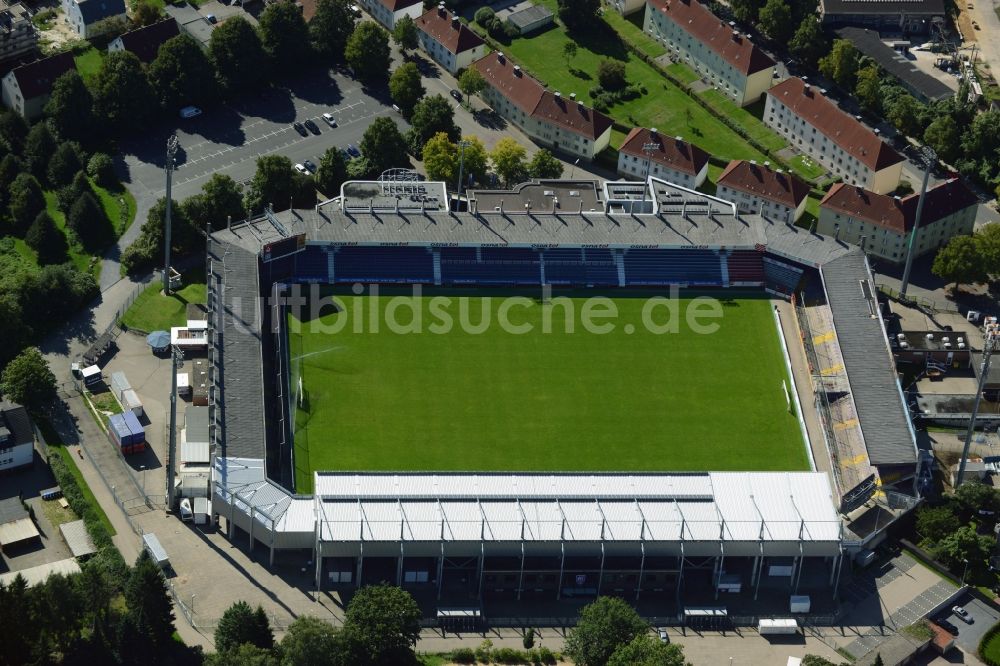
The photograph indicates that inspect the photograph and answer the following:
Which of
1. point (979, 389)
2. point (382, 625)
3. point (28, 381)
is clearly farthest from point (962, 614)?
point (28, 381)

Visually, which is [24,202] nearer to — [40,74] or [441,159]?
[40,74]

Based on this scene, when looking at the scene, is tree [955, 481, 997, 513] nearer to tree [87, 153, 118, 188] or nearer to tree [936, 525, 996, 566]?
tree [936, 525, 996, 566]

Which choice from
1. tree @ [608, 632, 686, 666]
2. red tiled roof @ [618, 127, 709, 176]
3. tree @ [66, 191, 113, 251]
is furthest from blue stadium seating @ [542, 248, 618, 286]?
tree @ [608, 632, 686, 666]

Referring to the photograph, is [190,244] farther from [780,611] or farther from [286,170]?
[780,611]

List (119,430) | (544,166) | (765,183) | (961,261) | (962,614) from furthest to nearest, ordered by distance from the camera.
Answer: (544,166) → (765,183) → (961,261) → (119,430) → (962,614)

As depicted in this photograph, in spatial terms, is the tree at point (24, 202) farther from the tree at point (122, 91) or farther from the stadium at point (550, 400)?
the stadium at point (550, 400)

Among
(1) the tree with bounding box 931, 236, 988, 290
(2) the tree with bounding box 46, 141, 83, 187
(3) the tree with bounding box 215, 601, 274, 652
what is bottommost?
(3) the tree with bounding box 215, 601, 274, 652

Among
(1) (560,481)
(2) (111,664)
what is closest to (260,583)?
(2) (111,664)

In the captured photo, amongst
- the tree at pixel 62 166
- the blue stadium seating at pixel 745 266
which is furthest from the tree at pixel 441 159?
the tree at pixel 62 166
